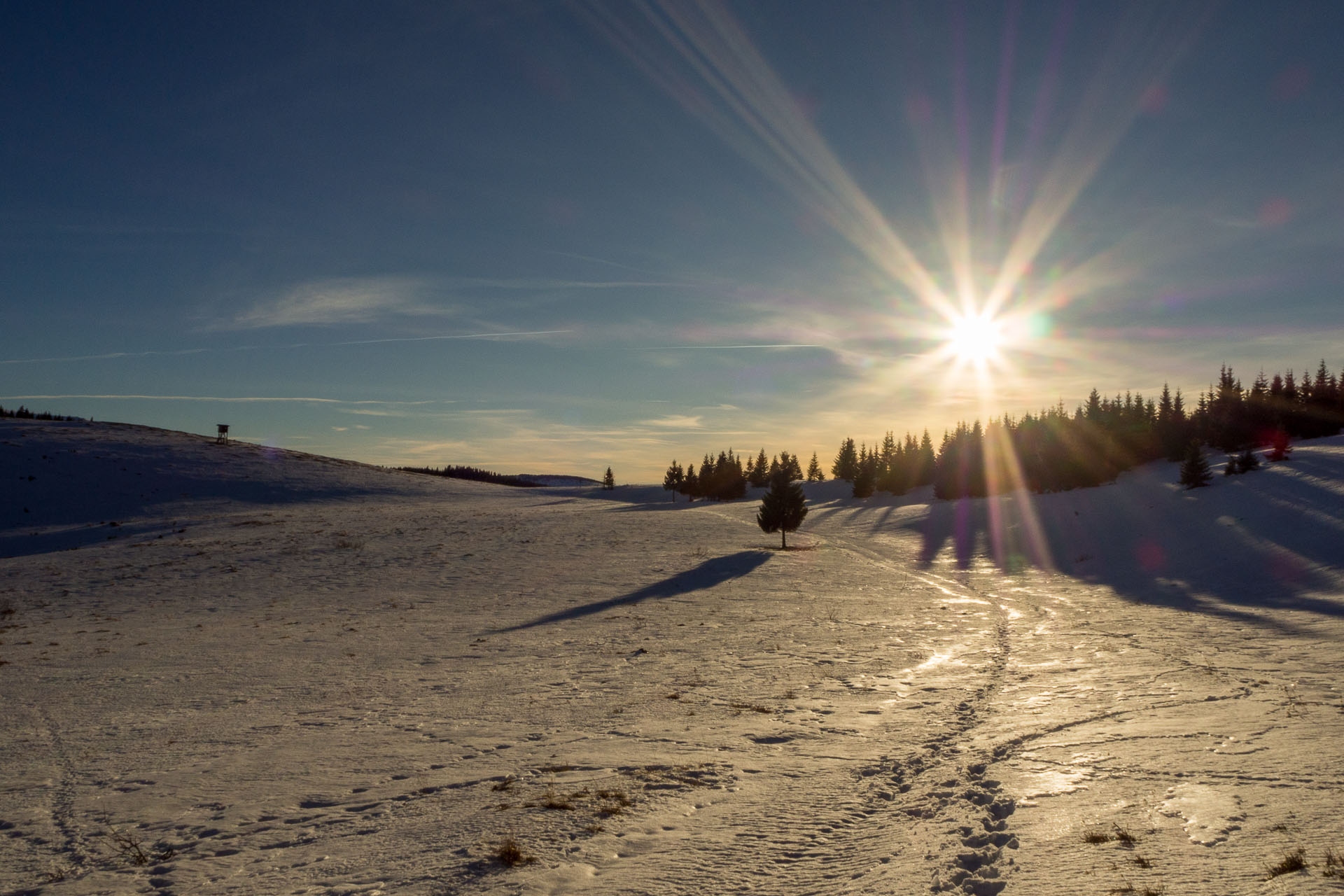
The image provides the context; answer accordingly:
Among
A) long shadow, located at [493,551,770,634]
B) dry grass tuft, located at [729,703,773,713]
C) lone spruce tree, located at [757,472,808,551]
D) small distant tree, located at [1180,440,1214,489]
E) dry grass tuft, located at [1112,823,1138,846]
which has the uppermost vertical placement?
small distant tree, located at [1180,440,1214,489]

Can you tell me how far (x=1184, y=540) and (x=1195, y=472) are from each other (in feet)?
33.2

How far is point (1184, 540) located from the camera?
3142cm

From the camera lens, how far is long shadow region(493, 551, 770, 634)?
21.9m

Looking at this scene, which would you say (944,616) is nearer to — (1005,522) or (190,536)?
(1005,522)

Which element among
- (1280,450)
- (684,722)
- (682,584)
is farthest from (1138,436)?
(684,722)

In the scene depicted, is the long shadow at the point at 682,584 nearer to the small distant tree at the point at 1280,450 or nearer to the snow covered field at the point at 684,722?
the snow covered field at the point at 684,722

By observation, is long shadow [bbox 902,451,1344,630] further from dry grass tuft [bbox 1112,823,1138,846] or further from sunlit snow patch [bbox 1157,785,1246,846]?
dry grass tuft [bbox 1112,823,1138,846]

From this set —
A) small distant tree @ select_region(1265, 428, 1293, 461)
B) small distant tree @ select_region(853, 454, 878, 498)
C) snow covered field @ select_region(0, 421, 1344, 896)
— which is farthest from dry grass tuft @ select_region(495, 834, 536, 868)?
small distant tree @ select_region(853, 454, 878, 498)

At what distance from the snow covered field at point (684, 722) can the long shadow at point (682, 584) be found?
25 centimetres

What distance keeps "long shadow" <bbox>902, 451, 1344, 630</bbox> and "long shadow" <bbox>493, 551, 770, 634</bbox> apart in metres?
9.64

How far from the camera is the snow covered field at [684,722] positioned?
6.50 meters

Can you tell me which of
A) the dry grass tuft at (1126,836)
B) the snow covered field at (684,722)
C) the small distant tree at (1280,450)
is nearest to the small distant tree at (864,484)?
the small distant tree at (1280,450)

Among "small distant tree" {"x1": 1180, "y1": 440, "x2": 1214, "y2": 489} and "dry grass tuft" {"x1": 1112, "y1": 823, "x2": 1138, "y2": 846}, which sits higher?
"small distant tree" {"x1": 1180, "y1": 440, "x2": 1214, "y2": 489}

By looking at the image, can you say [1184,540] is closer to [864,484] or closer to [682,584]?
[682,584]
